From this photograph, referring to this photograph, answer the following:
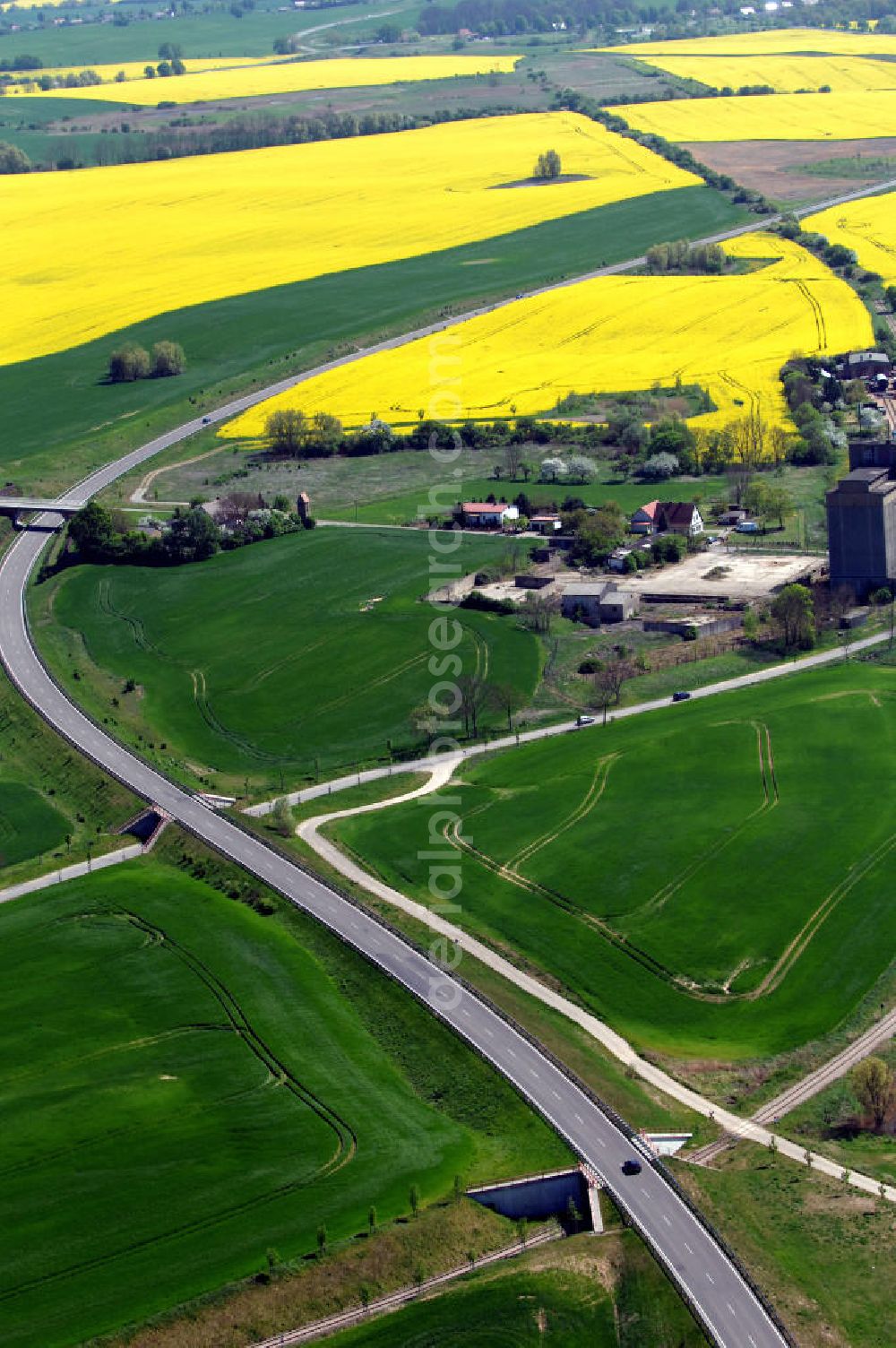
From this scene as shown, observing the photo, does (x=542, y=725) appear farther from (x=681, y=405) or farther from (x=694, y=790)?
(x=681, y=405)

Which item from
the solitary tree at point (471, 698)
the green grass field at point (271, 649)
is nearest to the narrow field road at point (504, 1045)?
the green grass field at point (271, 649)

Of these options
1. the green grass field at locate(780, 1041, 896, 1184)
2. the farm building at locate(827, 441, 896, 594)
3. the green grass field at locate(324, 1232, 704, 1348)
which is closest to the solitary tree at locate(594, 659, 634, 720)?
the farm building at locate(827, 441, 896, 594)

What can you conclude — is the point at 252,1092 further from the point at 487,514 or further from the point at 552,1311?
the point at 487,514

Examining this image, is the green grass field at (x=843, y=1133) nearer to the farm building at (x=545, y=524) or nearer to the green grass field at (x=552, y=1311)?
the green grass field at (x=552, y=1311)

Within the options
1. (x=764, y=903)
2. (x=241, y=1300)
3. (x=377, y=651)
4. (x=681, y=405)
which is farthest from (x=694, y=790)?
(x=681, y=405)

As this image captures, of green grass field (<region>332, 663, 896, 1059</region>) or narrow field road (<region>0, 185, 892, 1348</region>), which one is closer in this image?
narrow field road (<region>0, 185, 892, 1348</region>)

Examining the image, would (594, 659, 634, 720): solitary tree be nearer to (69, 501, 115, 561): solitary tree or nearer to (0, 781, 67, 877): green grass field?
(0, 781, 67, 877): green grass field

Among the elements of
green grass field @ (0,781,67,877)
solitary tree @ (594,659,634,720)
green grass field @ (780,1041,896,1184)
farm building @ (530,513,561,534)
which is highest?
farm building @ (530,513,561,534)
